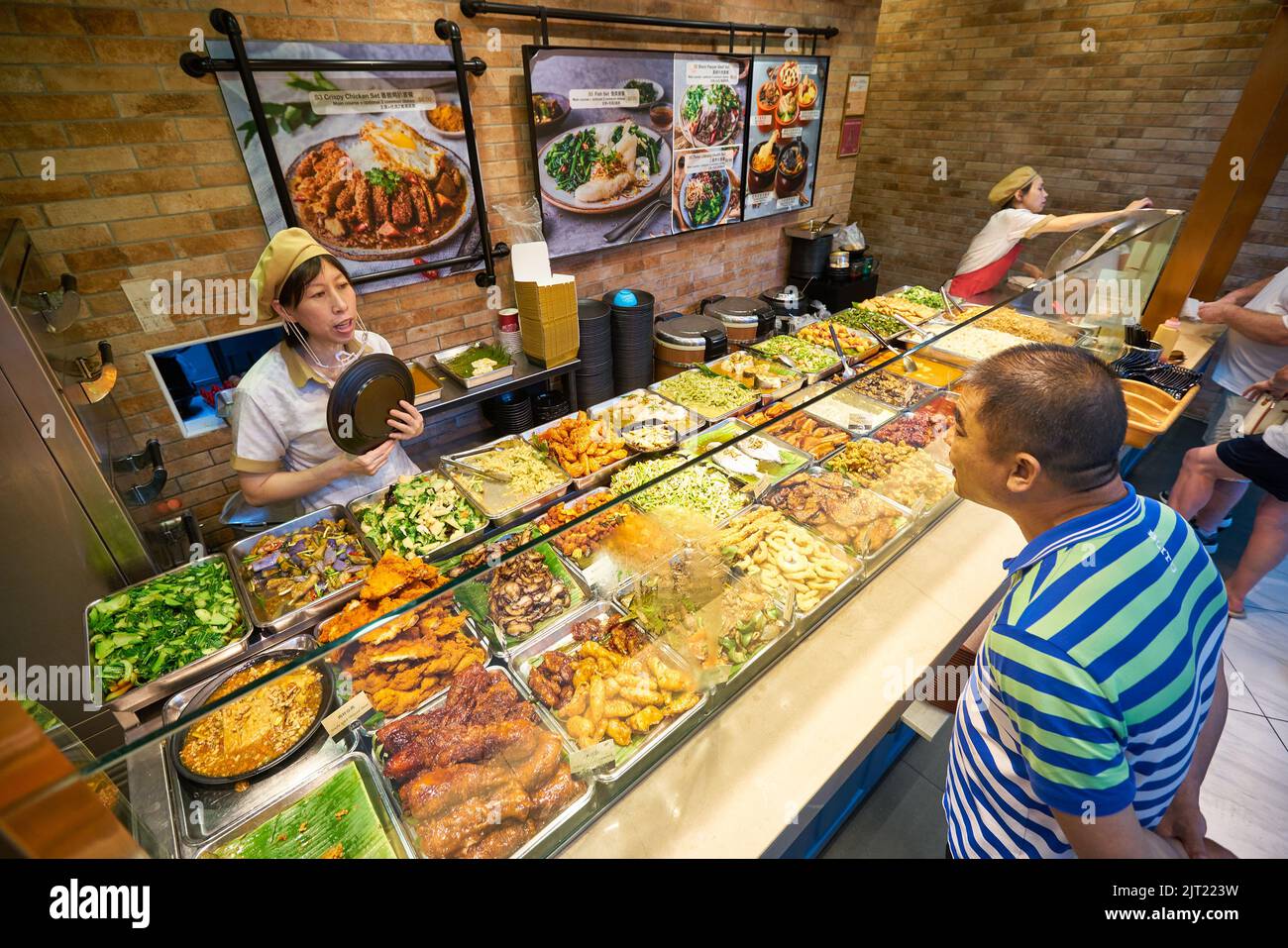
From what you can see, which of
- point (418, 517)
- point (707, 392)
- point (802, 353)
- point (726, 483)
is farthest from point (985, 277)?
point (418, 517)

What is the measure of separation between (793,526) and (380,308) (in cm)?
Answer: 317

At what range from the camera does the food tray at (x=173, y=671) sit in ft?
5.45

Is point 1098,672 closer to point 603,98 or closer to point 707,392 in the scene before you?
point 707,392

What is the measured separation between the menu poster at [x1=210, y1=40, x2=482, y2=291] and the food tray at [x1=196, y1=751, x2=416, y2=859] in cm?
304

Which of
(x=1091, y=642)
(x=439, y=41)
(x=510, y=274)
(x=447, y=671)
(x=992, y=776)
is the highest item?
(x=439, y=41)

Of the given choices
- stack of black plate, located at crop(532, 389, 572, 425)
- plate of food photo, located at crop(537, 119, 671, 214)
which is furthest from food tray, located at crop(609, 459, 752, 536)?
plate of food photo, located at crop(537, 119, 671, 214)

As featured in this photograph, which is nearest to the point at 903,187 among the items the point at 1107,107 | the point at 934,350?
the point at 1107,107

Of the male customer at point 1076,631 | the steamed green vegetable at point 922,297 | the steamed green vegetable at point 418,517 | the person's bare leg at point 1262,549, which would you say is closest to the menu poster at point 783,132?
the steamed green vegetable at point 922,297

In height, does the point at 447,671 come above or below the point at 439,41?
below

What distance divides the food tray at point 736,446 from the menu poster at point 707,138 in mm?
2891

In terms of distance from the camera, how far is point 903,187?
8.07 metres

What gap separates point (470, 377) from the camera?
363 centimetres
